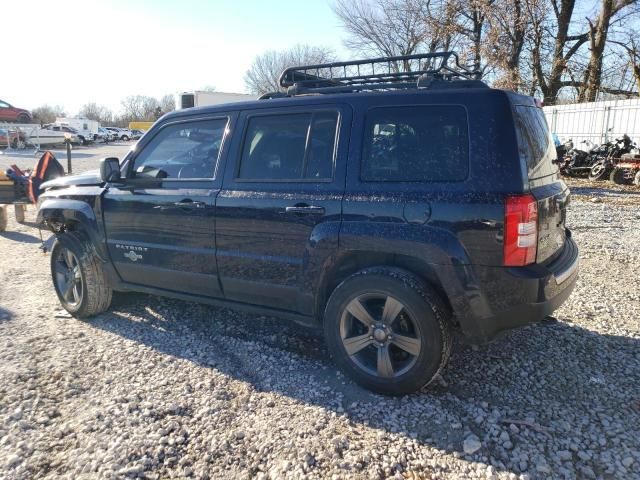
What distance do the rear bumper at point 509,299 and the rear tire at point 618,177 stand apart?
14027mm

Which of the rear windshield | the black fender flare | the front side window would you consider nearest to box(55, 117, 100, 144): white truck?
the black fender flare

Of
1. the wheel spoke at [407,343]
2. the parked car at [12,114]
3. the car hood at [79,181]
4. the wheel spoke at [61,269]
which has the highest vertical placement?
the parked car at [12,114]

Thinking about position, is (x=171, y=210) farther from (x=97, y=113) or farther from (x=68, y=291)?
(x=97, y=113)

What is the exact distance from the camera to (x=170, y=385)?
344 cm

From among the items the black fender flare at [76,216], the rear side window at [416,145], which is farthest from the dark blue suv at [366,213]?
the black fender flare at [76,216]

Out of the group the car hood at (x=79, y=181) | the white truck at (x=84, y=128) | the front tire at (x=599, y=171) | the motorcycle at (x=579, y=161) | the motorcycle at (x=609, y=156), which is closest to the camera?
the car hood at (x=79, y=181)

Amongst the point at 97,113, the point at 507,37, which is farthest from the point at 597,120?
the point at 97,113

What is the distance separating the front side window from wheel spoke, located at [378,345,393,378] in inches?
73.5

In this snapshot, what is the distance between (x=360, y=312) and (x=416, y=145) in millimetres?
1135

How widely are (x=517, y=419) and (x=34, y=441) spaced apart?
2839mm

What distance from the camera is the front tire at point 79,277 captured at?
4562 mm

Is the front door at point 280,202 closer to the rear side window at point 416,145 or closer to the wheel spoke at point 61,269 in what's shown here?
the rear side window at point 416,145

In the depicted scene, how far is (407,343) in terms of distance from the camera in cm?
315

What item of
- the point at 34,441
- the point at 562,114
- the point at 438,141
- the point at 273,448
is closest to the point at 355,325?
the point at 273,448
